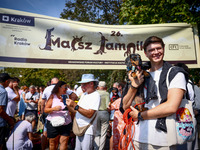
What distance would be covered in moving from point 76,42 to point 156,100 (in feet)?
9.60

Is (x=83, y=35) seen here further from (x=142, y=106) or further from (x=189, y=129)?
(x=189, y=129)

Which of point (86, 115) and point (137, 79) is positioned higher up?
point (137, 79)

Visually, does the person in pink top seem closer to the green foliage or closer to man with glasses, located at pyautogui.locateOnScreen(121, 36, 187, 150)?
man with glasses, located at pyautogui.locateOnScreen(121, 36, 187, 150)

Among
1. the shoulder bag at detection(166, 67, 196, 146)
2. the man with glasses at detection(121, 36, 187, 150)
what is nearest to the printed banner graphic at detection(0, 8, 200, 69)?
the man with glasses at detection(121, 36, 187, 150)

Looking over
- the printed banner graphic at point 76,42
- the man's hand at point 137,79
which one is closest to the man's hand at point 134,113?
the man's hand at point 137,79

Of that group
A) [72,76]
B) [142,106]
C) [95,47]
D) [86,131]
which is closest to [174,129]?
[142,106]

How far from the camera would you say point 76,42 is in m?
3.99

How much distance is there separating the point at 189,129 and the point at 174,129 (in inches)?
5.0

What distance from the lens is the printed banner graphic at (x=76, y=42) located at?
3.48m

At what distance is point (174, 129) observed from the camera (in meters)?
1.34

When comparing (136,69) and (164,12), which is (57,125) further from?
(164,12)

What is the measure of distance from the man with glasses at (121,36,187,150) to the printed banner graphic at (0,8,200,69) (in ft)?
7.98

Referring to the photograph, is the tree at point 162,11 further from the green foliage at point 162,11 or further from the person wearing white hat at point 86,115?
the person wearing white hat at point 86,115

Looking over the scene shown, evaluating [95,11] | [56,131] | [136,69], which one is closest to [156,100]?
[136,69]
